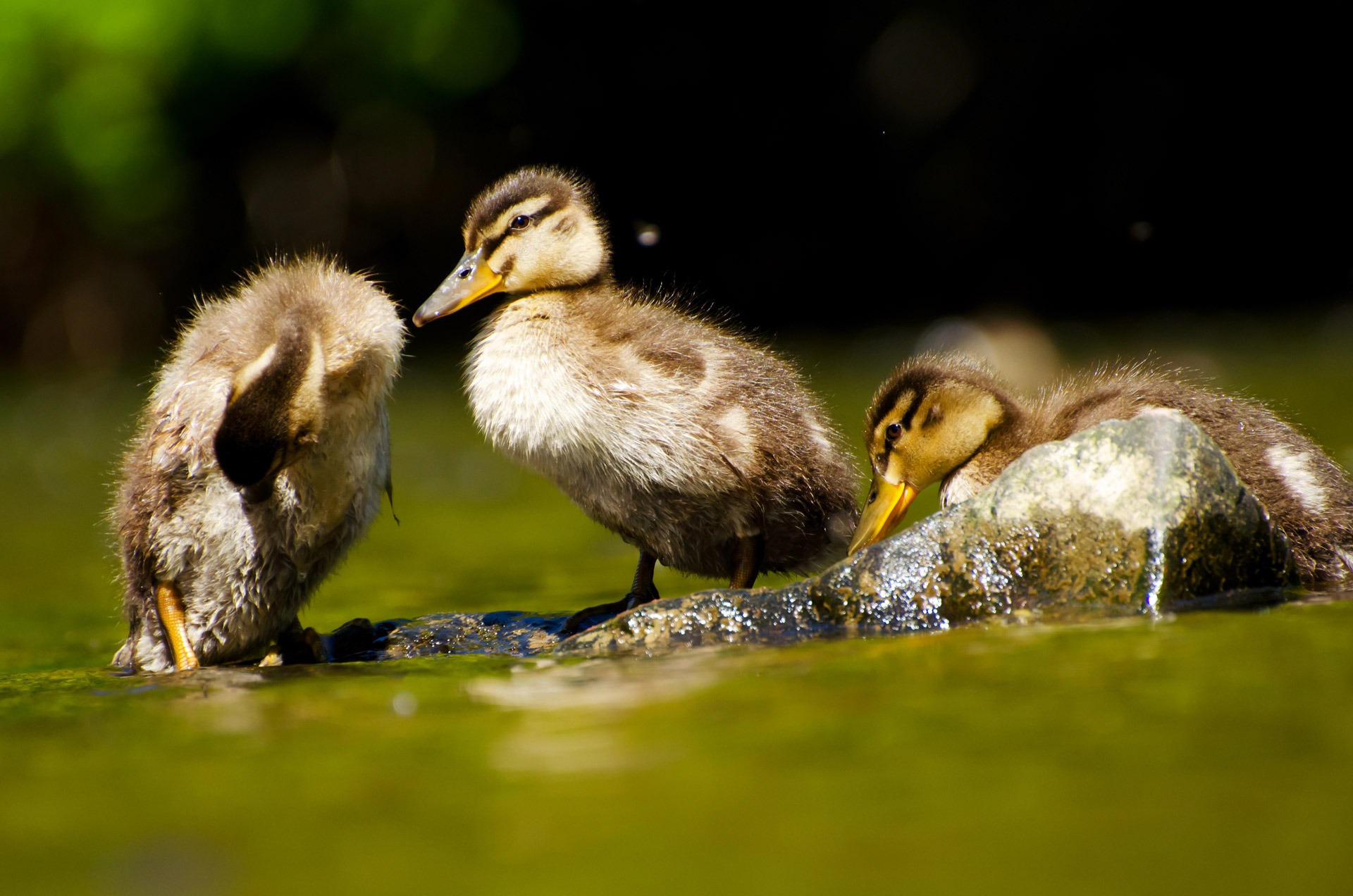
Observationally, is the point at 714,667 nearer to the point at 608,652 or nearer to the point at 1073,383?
the point at 608,652

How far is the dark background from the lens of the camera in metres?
19.5

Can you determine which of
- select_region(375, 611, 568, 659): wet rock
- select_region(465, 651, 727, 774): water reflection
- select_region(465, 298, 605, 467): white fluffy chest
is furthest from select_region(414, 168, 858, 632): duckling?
select_region(465, 651, 727, 774): water reflection

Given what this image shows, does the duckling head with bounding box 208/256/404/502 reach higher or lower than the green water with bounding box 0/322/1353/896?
higher

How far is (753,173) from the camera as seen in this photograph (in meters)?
20.4

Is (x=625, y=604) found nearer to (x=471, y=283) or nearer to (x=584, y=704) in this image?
(x=471, y=283)

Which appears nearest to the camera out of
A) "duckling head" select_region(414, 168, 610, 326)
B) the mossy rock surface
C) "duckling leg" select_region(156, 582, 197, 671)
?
the mossy rock surface

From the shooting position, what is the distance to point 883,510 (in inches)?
215

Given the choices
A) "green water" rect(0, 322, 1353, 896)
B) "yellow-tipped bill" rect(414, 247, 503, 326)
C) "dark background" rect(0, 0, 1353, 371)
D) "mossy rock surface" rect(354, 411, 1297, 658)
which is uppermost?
"dark background" rect(0, 0, 1353, 371)

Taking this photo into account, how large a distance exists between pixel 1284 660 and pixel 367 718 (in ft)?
7.10

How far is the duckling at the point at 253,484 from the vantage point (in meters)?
4.77

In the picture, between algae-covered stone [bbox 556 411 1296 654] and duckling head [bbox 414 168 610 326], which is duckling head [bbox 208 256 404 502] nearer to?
duckling head [bbox 414 168 610 326]

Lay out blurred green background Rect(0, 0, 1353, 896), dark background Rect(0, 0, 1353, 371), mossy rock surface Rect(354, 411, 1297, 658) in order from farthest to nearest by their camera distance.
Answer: dark background Rect(0, 0, 1353, 371), mossy rock surface Rect(354, 411, 1297, 658), blurred green background Rect(0, 0, 1353, 896)

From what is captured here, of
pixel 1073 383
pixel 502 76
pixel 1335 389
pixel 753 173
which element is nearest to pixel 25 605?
pixel 1073 383

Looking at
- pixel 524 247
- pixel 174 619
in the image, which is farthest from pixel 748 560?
pixel 174 619
